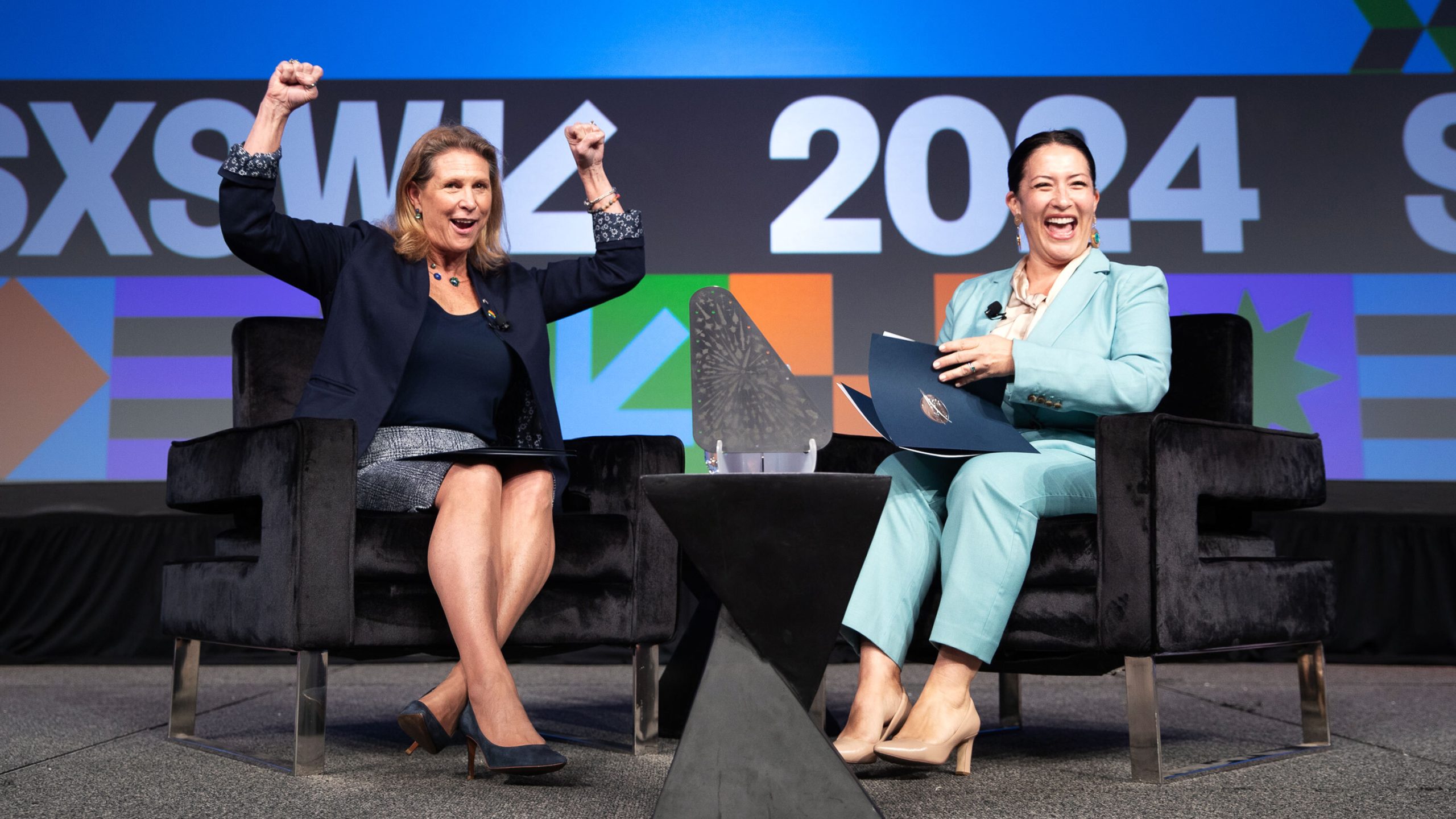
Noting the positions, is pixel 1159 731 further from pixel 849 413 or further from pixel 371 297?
pixel 849 413

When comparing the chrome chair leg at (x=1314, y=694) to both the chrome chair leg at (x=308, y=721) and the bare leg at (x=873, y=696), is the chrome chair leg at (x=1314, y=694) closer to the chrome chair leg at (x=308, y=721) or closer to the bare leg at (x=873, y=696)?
the bare leg at (x=873, y=696)

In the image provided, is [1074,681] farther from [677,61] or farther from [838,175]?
[677,61]

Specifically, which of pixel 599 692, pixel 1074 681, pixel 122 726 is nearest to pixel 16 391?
pixel 122 726

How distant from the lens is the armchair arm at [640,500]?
1998 mm

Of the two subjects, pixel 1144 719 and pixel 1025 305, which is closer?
pixel 1144 719

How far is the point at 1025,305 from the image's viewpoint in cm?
208

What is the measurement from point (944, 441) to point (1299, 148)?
2.81 metres

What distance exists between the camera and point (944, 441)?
5.53ft

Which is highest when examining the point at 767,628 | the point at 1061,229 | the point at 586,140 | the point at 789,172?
the point at 789,172

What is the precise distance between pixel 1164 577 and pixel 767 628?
0.69 metres

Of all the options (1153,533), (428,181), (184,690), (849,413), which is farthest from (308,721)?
(849,413)

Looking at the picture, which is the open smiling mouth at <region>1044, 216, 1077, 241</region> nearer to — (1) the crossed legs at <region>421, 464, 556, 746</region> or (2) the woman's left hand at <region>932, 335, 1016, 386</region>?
(2) the woman's left hand at <region>932, 335, 1016, 386</region>

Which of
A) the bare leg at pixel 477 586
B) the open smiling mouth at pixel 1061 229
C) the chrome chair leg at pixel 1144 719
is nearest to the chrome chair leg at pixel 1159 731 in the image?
the chrome chair leg at pixel 1144 719

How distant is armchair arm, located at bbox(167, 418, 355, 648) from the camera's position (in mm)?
1724
